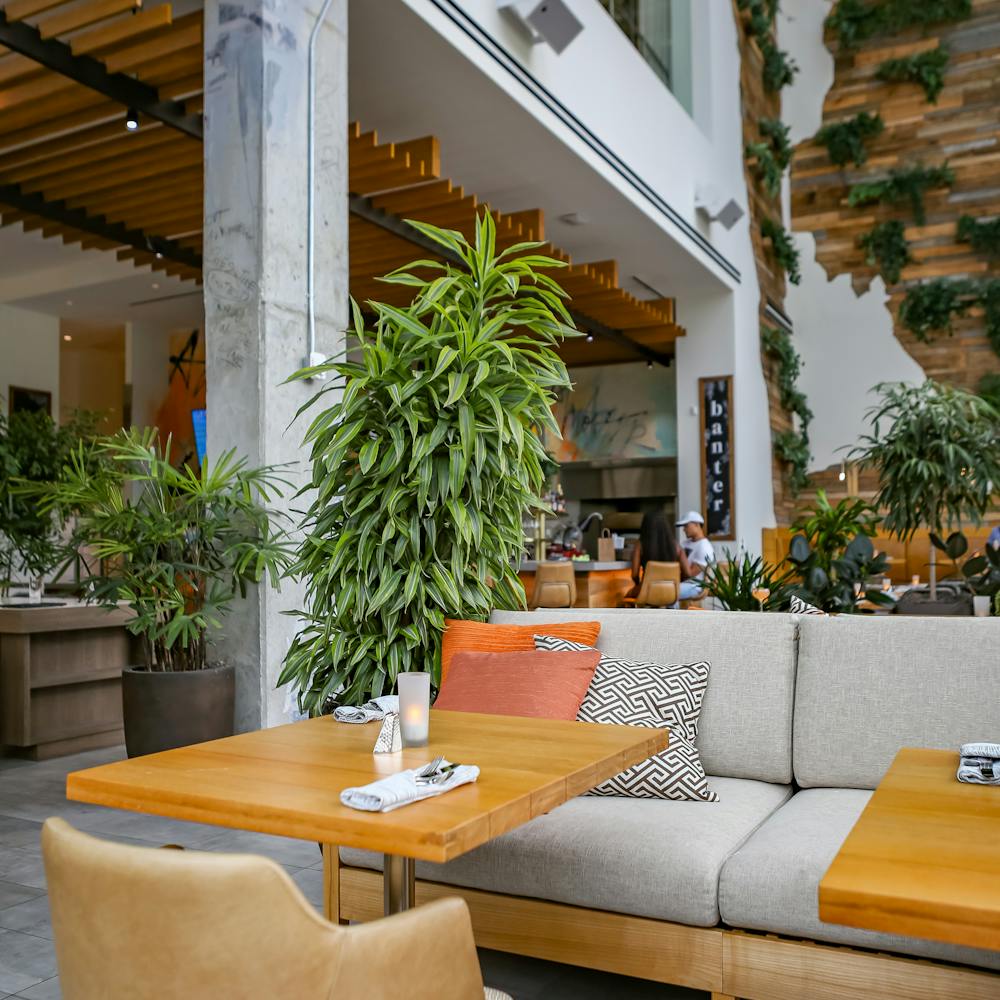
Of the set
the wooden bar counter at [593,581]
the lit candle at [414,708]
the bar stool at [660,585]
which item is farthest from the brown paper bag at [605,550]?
the lit candle at [414,708]

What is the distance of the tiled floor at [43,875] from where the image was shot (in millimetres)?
2303

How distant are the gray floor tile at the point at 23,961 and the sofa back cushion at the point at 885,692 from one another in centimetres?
190

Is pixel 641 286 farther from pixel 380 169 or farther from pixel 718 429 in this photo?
pixel 380 169

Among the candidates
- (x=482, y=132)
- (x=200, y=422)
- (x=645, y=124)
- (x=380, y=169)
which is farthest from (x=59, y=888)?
(x=200, y=422)

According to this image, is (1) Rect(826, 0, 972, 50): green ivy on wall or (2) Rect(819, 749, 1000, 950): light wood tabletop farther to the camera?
(1) Rect(826, 0, 972, 50): green ivy on wall

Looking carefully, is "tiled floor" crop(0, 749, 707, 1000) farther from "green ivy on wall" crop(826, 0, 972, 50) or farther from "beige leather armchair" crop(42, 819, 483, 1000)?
"green ivy on wall" crop(826, 0, 972, 50)

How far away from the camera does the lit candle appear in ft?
6.11

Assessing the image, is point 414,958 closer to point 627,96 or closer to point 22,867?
Answer: point 22,867

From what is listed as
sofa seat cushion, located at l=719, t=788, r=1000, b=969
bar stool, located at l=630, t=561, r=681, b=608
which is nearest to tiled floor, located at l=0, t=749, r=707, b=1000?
sofa seat cushion, located at l=719, t=788, r=1000, b=969

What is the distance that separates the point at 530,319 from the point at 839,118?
1097 cm

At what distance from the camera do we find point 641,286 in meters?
10.8

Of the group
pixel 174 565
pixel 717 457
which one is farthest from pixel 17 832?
pixel 717 457

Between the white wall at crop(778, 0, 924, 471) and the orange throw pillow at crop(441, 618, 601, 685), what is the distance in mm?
10040

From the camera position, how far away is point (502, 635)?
2.97 m
